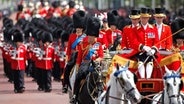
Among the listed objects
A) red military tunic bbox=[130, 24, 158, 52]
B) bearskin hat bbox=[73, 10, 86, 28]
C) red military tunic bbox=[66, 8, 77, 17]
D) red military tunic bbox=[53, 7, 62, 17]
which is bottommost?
red military tunic bbox=[53, 7, 62, 17]

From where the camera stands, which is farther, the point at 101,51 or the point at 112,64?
the point at 101,51

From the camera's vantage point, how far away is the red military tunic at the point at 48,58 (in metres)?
23.0

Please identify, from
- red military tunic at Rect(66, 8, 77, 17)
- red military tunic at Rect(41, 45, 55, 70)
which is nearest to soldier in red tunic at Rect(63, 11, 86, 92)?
red military tunic at Rect(41, 45, 55, 70)

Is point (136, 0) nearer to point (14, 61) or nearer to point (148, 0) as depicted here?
point (148, 0)

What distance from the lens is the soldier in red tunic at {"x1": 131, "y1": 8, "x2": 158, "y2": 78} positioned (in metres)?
13.3

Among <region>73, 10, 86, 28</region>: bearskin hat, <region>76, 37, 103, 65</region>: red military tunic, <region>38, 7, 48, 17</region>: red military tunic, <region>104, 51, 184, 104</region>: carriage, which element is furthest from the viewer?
<region>38, 7, 48, 17</region>: red military tunic

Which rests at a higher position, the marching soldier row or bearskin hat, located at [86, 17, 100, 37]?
bearskin hat, located at [86, 17, 100, 37]

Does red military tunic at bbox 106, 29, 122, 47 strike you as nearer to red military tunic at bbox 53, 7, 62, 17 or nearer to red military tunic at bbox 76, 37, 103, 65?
red military tunic at bbox 76, 37, 103, 65

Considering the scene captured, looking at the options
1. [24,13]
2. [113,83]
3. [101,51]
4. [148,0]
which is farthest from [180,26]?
[148,0]

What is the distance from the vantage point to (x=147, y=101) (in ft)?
43.8

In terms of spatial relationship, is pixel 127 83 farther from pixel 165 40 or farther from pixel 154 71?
pixel 165 40

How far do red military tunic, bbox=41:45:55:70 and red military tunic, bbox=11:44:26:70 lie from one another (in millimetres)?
515

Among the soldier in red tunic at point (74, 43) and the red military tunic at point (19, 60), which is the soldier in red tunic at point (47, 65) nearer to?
the red military tunic at point (19, 60)

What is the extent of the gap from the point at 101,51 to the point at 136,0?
44.5 metres
